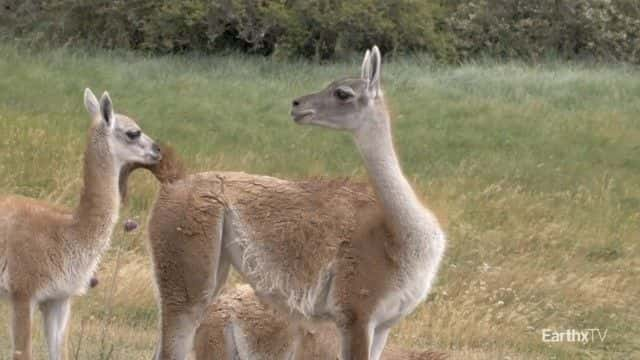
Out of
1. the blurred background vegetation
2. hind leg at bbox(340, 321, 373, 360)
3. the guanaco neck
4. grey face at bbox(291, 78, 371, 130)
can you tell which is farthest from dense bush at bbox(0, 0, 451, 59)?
hind leg at bbox(340, 321, 373, 360)

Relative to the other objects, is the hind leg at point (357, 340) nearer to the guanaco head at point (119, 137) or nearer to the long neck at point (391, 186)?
the long neck at point (391, 186)

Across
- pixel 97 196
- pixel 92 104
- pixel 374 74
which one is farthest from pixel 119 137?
pixel 374 74

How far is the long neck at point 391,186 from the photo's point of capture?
6.91 m

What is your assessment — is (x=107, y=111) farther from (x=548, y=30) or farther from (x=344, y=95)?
(x=548, y=30)

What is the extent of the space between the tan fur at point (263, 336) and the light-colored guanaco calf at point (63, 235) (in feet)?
2.90

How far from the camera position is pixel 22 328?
769cm

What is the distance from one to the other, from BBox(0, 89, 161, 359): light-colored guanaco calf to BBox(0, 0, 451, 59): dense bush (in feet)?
79.1

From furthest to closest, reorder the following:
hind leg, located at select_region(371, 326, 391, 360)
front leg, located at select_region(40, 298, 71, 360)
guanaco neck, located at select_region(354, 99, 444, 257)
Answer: front leg, located at select_region(40, 298, 71, 360)
hind leg, located at select_region(371, 326, 391, 360)
guanaco neck, located at select_region(354, 99, 444, 257)

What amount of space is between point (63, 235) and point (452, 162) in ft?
46.9

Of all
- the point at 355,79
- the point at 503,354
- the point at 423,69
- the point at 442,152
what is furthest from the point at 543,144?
the point at 355,79

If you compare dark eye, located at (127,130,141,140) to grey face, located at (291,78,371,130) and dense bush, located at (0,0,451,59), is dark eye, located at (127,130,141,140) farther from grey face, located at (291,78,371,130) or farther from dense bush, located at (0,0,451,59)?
dense bush, located at (0,0,451,59)

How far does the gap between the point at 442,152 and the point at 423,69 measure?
8486 millimetres

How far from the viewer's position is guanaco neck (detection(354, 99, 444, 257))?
6.91m

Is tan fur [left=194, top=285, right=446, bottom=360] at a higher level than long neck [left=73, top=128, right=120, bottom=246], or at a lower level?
lower
